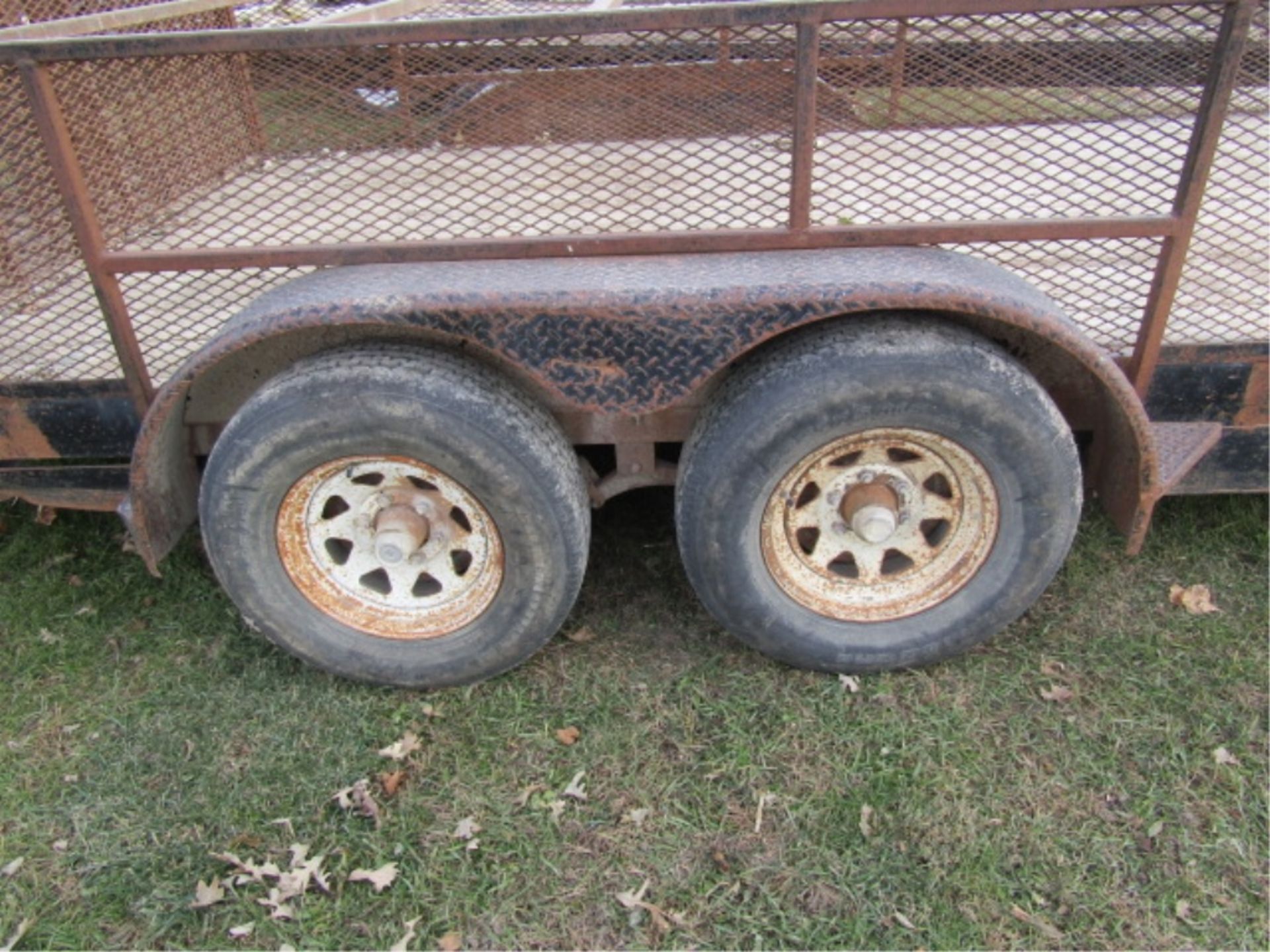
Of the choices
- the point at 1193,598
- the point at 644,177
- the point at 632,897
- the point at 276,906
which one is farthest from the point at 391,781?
the point at 1193,598

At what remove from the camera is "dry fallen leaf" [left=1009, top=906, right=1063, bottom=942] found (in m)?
2.35

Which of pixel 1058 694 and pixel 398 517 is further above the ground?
pixel 398 517

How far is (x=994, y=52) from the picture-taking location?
245 cm

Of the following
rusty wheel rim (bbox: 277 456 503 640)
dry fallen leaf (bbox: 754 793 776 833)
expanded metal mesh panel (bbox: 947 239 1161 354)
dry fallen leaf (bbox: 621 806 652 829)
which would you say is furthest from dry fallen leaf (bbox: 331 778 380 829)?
expanded metal mesh panel (bbox: 947 239 1161 354)

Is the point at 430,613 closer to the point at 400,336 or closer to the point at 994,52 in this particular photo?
the point at 400,336

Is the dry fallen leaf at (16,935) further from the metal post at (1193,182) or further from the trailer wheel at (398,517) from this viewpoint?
the metal post at (1193,182)

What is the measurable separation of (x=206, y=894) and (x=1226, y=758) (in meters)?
2.63

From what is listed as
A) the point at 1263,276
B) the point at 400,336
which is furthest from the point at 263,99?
the point at 1263,276

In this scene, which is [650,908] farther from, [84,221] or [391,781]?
[84,221]

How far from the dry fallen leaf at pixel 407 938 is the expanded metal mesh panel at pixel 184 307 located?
5.31ft

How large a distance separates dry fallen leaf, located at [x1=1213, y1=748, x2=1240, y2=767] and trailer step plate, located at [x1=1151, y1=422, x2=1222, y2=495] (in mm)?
704

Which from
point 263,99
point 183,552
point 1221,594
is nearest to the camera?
point 263,99

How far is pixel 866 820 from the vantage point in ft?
8.54

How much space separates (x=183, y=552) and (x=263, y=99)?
1716mm
